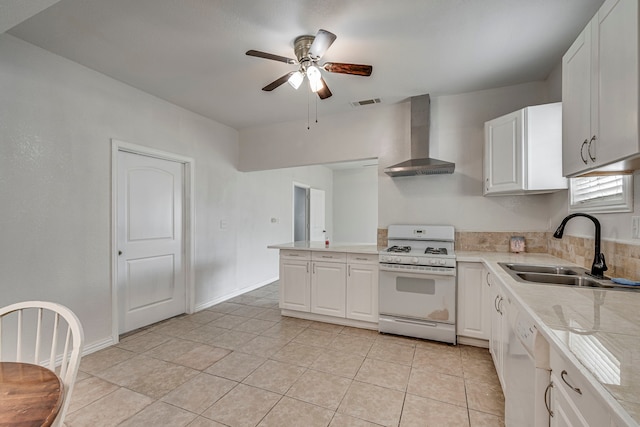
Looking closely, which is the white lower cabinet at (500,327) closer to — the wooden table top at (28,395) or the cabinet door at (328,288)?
the cabinet door at (328,288)

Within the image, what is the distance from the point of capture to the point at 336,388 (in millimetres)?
2062

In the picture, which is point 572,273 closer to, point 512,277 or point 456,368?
point 512,277

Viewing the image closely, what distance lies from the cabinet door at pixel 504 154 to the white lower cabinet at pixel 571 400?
189cm

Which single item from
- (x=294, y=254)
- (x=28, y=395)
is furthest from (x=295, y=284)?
(x=28, y=395)

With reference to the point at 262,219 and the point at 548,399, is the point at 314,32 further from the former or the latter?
the point at 262,219

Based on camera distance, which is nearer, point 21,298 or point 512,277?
point 512,277

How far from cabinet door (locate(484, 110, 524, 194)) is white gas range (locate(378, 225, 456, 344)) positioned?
82 cm

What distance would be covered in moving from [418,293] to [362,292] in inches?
23.8

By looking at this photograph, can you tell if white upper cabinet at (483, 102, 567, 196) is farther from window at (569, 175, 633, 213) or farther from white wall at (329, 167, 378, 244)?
white wall at (329, 167, 378, 244)

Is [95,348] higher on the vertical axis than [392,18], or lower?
lower

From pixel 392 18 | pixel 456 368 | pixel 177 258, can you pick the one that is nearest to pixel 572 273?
pixel 456 368

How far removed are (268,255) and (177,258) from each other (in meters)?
1.91

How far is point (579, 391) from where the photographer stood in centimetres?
79

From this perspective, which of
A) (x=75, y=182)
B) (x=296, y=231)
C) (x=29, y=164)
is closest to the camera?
(x=29, y=164)
